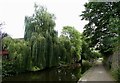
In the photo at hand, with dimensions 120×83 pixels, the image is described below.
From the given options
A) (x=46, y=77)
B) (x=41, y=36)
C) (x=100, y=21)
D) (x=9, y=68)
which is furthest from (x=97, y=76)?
(x=9, y=68)

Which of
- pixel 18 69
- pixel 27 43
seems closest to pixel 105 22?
pixel 27 43

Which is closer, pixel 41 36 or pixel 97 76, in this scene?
pixel 97 76

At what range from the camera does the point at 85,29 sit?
23.9m

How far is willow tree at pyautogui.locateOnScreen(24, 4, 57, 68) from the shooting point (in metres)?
22.4

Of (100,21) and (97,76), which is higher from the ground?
(100,21)

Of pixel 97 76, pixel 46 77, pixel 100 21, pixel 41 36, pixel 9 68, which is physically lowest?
pixel 46 77

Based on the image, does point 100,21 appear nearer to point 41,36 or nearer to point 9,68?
point 41,36

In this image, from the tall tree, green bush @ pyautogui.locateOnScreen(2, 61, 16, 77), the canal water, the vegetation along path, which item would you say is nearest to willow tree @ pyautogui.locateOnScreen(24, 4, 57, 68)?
the canal water

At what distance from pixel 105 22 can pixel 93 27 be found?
230cm

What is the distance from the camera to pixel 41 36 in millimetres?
23156

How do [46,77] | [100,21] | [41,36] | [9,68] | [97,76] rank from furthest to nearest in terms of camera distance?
[41,36] < [9,68] < [100,21] < [46,77] < [97,76]

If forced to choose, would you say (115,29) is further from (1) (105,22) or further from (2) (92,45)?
(2) (92,45)

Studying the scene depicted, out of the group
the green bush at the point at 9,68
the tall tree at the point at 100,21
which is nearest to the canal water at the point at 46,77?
the green bush at the point at 9,68

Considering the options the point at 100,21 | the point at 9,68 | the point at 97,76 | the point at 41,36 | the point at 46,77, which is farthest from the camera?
the point at 41,36
